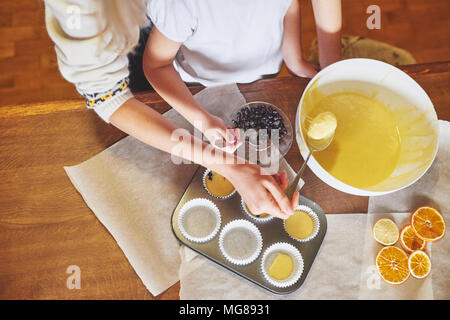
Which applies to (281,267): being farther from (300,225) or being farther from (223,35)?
(223,35)

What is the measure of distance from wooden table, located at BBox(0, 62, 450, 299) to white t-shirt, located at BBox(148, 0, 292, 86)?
0.43 ft

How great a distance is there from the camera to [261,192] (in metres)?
0.82

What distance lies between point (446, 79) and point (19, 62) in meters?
2.20

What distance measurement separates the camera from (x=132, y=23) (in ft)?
2.59

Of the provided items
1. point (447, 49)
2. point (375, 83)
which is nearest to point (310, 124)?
point (375, 83)

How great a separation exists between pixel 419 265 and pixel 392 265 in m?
0.07

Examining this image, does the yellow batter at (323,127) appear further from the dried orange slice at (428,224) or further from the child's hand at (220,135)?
the dried orange slice at (428,224)

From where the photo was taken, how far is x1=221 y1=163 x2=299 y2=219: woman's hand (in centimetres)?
81

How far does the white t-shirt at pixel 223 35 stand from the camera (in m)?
0.88

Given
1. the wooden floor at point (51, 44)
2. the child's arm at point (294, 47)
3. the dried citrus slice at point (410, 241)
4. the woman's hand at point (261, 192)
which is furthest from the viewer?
the wooden floor at point (51, 44)

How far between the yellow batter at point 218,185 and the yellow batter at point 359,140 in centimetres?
27

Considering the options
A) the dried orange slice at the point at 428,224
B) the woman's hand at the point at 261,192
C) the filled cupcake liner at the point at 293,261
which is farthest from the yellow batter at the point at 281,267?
the dried orange slice at the point at 428,224

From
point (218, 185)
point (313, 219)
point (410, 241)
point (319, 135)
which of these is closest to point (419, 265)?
point (410, 241)
